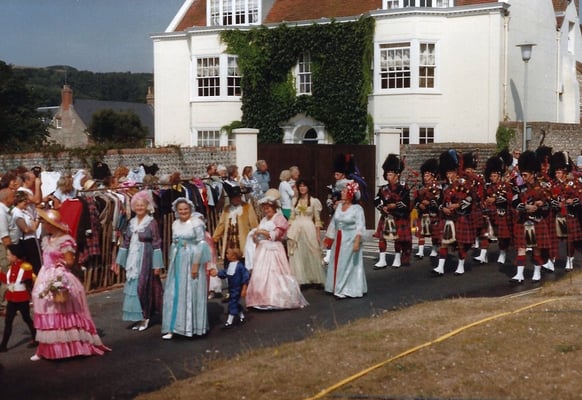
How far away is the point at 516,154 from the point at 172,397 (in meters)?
17.7

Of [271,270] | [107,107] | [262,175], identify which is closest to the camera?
[271,270]

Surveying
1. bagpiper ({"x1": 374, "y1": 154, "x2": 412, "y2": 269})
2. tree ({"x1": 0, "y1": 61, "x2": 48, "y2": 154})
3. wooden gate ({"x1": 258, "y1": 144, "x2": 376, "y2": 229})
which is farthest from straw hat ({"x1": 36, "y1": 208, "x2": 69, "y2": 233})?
tree ({"x1": 0, "y1": 61, "x2": 48, "y2": 154})

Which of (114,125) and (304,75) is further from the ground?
(304,75)

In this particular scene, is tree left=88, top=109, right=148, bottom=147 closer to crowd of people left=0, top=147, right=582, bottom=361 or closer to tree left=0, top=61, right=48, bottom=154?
tree left=0, top=61, right=48, bottom=154

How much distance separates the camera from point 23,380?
981 centimetres

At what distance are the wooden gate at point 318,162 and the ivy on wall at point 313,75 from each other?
9.41 meters

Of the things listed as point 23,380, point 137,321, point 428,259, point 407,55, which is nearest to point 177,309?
point 137,321

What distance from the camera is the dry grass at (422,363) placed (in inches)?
335

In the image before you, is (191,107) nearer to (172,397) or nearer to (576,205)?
(576,205)

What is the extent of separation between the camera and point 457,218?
1697 centimetres

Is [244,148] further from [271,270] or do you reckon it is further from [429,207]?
[271,270]

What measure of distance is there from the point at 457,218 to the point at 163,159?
911 cm

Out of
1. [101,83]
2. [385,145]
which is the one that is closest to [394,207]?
[385,145]

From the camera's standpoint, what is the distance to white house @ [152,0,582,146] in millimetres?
32094
